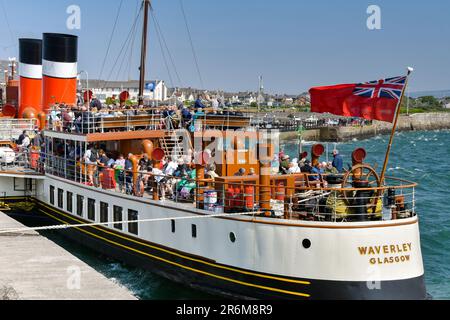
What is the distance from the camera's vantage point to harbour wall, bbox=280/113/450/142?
356 ft

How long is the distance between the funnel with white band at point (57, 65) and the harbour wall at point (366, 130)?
71026 mm

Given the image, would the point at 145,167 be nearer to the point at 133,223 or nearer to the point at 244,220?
the point at 133,223

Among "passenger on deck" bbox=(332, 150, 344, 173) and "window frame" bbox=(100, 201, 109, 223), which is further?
"window frame" bbox=(100, 201, 109, 223)

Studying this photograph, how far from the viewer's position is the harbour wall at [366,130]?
356 ft

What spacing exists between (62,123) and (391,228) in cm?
1440

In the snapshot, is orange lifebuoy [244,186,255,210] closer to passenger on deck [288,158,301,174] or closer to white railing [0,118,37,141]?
passenger on deck [288,158,301,174]

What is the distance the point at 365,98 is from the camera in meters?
15.8

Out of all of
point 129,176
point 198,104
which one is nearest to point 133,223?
point 129,176

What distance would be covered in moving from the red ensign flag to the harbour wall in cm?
8674

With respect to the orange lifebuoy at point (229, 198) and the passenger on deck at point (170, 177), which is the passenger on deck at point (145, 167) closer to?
the passenger on deck at point (170, 177)

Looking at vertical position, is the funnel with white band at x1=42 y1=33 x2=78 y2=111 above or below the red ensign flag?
above

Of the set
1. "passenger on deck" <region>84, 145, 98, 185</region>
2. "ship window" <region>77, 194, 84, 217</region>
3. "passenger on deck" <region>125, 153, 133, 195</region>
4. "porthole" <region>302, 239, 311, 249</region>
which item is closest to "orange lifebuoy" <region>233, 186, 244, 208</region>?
"porthole" <region>302, 239, 311, 249</region>
